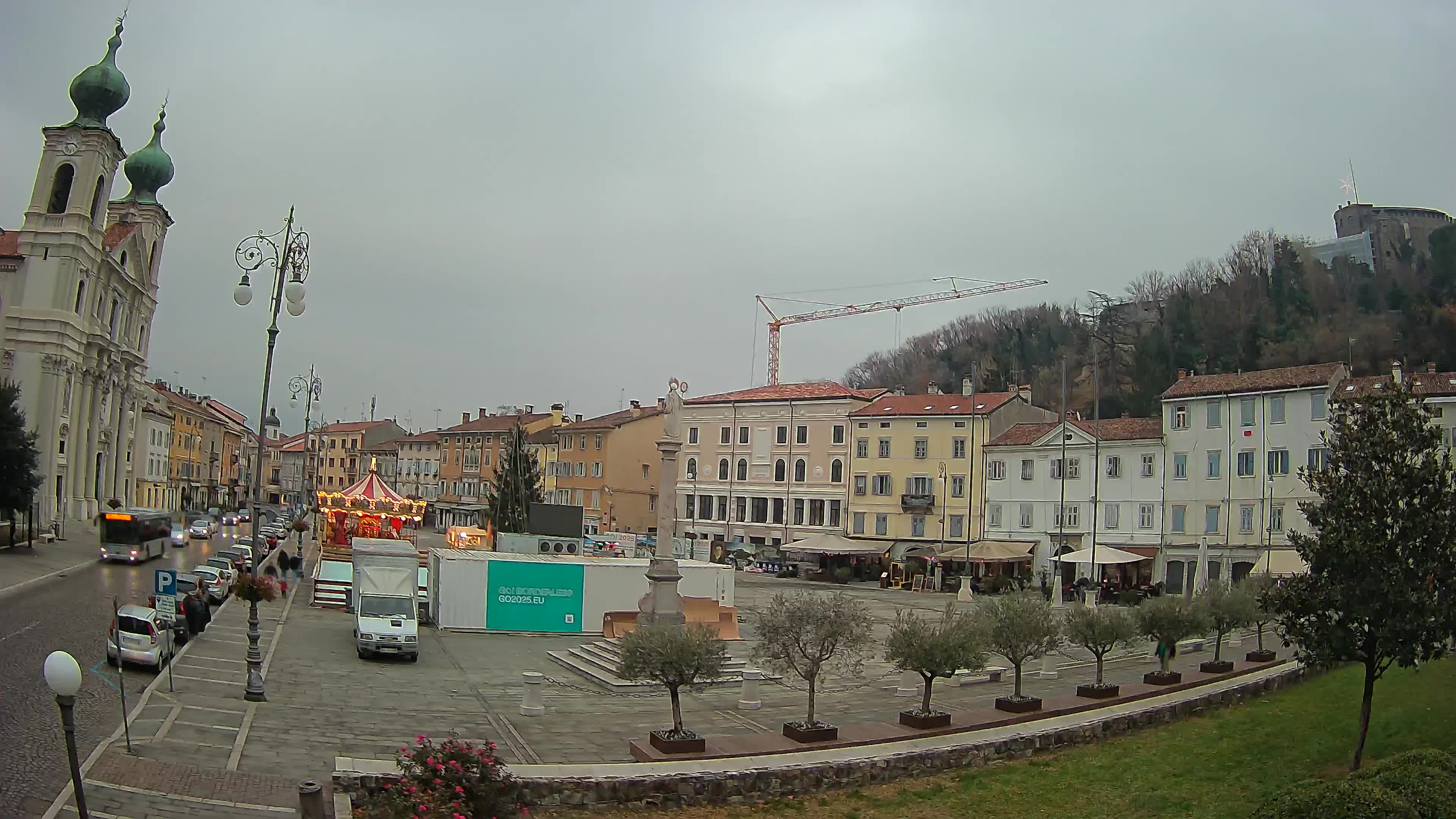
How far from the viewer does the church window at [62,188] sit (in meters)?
65.4

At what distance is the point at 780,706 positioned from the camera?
2242 cm

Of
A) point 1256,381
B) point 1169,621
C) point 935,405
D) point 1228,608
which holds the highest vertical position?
point 1256,381

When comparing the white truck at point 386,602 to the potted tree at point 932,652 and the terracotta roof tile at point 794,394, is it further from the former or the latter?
the terracotta roof tile at point 794,394

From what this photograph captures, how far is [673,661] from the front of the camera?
16.8 metres

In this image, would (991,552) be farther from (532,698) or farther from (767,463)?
(532,698)

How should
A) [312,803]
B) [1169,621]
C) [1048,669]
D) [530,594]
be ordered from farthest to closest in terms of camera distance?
[530,594]
[1048,669]
[1169,621]
[312,803]

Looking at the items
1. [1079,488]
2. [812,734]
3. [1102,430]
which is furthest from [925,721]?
[1102,430]

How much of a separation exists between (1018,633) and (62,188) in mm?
68368

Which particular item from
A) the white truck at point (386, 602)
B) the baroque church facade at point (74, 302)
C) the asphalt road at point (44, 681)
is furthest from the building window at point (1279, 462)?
the baroque church facade at point (74, 302)

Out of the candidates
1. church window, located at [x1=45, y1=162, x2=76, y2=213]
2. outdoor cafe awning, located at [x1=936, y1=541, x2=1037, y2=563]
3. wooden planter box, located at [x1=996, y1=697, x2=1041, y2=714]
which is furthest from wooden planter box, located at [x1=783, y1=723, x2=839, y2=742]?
church window, located at [x1=45, y1=162, x2=76, y2=213]

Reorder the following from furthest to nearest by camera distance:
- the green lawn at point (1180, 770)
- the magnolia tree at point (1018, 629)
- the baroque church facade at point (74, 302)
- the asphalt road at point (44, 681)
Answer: the baroque church facade at point (74, 302) < the magnolia tree at point (1018, 629) < the green lawn at point (1180, 770) < the asphalt road at point (44, 681)

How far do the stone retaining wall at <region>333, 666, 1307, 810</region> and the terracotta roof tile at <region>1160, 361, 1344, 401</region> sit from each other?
35.5 m

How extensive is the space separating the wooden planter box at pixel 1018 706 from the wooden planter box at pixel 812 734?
4400mm

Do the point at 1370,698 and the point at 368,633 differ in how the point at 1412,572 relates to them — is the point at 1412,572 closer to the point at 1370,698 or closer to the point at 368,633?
the point at 1370,698
